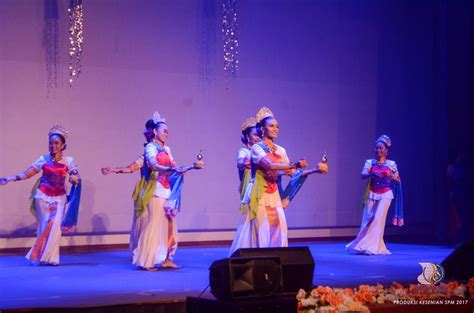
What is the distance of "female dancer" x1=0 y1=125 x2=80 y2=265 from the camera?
25.2ft

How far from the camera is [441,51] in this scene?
11812 mm

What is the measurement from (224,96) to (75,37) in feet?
7.29

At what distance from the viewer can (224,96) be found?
10.3 metres

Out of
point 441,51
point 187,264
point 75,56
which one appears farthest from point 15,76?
point 441,51

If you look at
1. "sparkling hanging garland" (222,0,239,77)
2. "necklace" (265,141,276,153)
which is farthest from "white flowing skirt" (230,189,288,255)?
"sparkling hanging garland" (222,0,239,77)

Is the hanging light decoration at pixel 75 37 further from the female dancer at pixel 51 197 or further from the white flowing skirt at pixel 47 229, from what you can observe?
the white flowing skirt at pixel 47 229

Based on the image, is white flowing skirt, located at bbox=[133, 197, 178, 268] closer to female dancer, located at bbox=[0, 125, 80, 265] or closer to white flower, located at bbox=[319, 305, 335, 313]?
female dancer, located at bbox=[0, 125, 80, 265]

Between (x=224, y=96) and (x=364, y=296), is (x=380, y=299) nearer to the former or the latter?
(x=364, y=296)

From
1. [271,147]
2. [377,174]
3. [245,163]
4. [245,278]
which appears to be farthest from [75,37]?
[245,278]

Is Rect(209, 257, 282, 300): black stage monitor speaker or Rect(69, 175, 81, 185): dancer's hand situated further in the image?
Rect(69, 175, 81, 185): dancer's hand

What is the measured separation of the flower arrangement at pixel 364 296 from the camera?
323 cm

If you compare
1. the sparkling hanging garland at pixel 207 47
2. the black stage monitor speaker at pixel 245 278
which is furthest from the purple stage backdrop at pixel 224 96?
the black stage monitor speaker at pixel 245 278

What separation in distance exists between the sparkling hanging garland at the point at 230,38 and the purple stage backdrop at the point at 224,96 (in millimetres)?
98

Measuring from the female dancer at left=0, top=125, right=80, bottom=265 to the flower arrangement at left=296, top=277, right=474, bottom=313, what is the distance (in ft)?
15.4
